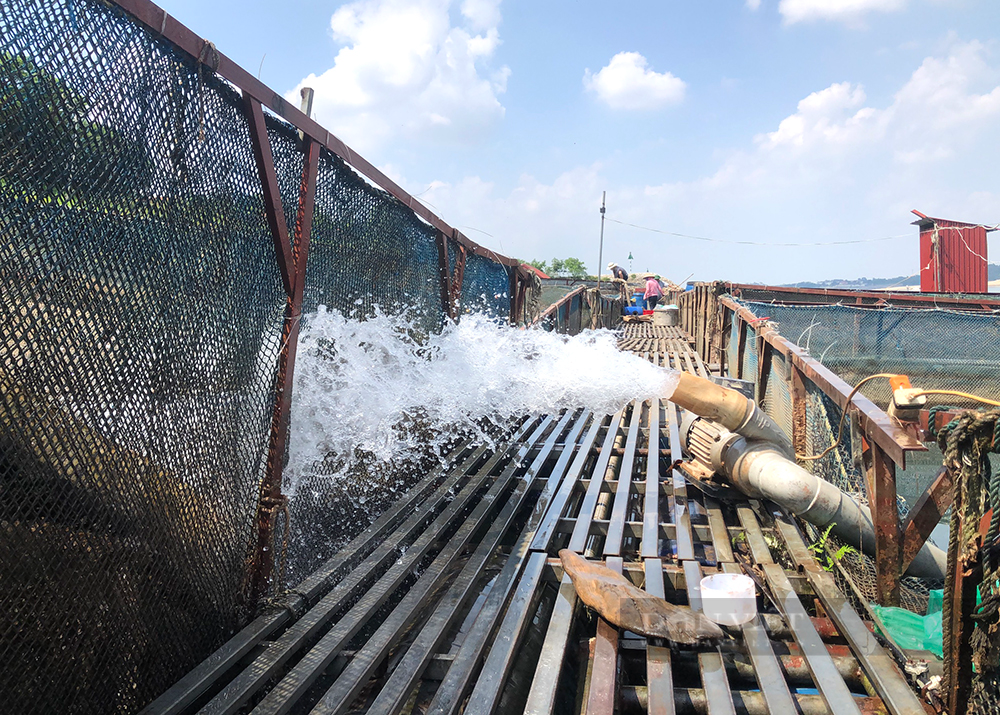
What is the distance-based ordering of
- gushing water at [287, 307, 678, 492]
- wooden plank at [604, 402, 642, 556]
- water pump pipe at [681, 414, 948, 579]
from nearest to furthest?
wooden plank at [604, 402, 642, 556] < gushing water at [287, 307, 678, 492] < water pump pipe at [681, 414, 948, 579]

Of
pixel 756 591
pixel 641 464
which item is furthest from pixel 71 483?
pixel 641 464

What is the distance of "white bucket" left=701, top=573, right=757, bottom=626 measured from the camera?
7.82ft

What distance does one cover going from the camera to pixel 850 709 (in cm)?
187

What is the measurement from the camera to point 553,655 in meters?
2.14

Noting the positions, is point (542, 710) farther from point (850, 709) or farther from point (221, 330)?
point (221, 330)

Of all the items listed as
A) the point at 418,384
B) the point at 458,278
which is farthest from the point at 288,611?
the point at 458,278

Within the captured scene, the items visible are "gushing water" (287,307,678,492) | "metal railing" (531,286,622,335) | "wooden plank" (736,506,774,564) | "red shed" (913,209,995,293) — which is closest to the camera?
"wooden plank" (736,506,774,564)

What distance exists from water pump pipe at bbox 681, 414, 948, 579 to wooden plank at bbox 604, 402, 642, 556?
1.97 feet

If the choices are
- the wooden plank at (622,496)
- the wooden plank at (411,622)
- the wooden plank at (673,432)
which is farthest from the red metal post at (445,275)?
the wooden plank at (411,622)

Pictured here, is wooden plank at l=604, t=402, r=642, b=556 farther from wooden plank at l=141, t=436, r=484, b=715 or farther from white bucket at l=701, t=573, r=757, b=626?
wooden plank at l=141, t=436, r=484, b=715

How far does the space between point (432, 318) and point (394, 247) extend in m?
1.04

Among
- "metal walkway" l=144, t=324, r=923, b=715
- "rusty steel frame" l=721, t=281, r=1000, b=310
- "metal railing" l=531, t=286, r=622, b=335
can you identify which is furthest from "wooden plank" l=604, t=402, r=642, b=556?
"rusty steel frame" l=721, t=281, r=1000, b=310

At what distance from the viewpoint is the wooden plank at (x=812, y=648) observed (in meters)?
1.90

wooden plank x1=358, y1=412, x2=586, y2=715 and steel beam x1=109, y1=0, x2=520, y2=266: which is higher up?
steel beam x1=109, y1=0, x2=520, y2=266
